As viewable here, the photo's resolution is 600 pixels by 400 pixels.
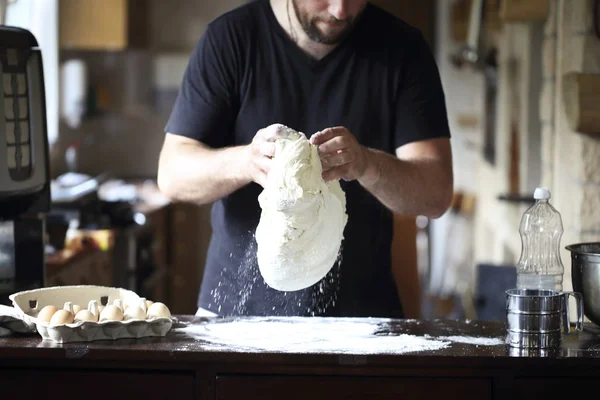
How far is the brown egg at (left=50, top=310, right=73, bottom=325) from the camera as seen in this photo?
1.99 m

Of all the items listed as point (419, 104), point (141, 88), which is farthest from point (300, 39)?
point (141, 88)

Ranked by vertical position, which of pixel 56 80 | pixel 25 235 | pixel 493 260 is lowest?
pixel 493 260

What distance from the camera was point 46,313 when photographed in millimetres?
2043

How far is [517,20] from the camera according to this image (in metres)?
3.92

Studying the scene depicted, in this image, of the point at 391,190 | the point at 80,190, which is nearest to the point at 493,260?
the point at 80,190

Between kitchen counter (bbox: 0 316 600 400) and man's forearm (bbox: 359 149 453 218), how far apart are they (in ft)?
1.59

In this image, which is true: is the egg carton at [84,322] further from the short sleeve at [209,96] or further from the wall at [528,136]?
the wall at [528,136]

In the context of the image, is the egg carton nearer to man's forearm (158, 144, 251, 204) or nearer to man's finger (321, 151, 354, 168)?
man's forearm (158, 144, 251, 204)

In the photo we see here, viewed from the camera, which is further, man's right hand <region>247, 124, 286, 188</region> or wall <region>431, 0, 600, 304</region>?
wall <region>431, 0, 600, 304</region>

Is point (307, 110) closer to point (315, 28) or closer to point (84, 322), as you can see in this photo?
point (315, 28)

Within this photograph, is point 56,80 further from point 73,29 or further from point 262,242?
point 262,242

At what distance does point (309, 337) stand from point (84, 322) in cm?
50

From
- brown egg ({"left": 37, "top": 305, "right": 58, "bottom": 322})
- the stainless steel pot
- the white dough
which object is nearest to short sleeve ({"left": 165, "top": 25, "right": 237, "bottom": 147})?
the white dough

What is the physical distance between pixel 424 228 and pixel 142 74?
8.42 ft
